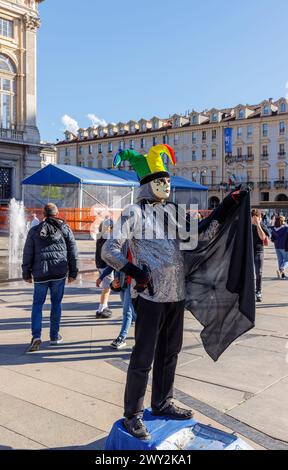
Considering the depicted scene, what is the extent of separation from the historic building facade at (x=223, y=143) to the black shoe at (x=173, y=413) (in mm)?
59582

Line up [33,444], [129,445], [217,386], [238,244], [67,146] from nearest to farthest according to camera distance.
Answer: [129,445] < [33,444] < [238,244] < [217,386] < [67,146]

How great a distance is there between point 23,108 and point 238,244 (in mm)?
34481

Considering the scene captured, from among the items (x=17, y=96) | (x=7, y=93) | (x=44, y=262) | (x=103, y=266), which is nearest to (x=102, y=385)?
(x=44, y=262)

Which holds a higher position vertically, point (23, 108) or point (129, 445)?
point (23, 108)

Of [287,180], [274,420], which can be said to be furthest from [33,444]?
[287,180]

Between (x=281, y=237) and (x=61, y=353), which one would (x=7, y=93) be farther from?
(x=61, y=353)

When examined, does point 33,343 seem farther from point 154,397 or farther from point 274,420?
point 274,420

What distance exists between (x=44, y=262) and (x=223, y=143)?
6623cm

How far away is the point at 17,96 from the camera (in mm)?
35156

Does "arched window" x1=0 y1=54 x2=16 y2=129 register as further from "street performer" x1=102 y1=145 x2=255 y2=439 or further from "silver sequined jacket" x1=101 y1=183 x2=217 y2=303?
"silver sequined jacket" x1=101 y1=183 x2=217 y2=303

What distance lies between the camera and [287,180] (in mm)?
65438

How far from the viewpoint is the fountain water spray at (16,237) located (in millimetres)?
14389

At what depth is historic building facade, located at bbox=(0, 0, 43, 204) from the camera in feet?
111

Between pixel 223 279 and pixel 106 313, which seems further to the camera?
pixel 106 313
